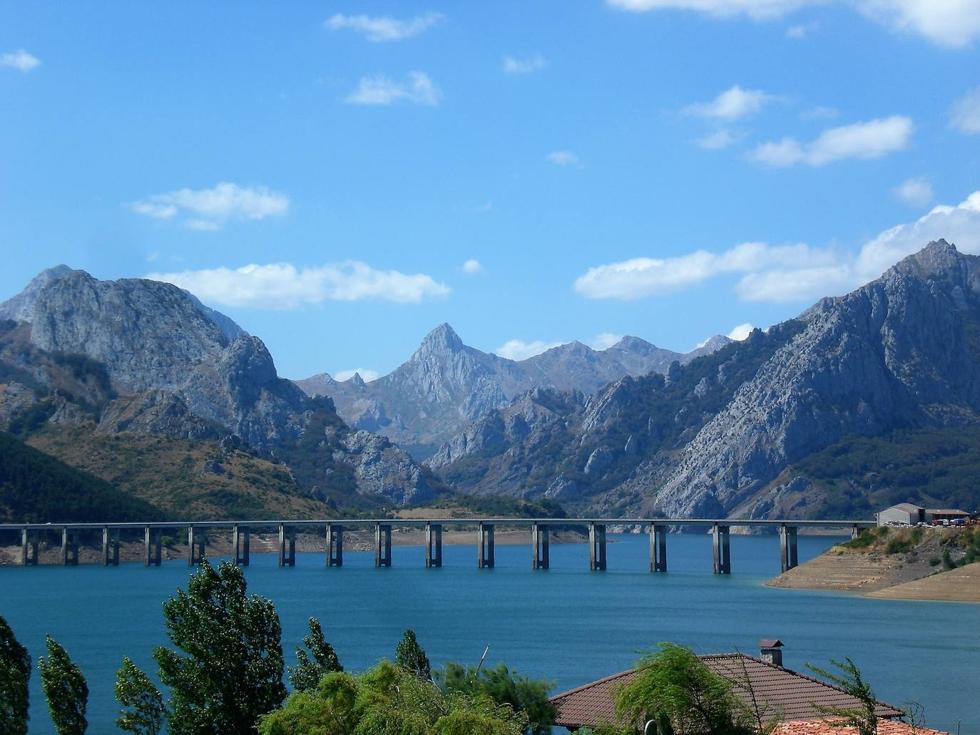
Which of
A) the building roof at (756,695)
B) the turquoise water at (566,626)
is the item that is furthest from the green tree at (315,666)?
the turquoise water at (566,626)

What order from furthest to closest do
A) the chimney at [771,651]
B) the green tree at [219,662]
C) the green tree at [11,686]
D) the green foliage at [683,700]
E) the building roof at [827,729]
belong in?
the chimney at [771,651] → the green tree at [219,662] → the green tree at [11,686] → the building roof at [827,729] → the green foliage at [683,700]

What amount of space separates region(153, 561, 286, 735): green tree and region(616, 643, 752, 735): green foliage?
608 inches

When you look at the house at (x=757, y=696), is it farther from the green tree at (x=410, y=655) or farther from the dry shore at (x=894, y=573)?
the dry shore at (x=894, y=573)

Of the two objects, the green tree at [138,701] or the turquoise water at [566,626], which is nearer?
the green tree at [138,701]

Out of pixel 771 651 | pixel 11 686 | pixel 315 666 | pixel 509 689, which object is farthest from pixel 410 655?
pixel 11 686

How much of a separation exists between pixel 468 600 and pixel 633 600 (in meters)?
18.7

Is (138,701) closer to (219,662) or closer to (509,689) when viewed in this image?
(219,662)

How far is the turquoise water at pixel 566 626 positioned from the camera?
3656 inches

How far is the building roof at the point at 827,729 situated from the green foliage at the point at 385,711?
8056 mm

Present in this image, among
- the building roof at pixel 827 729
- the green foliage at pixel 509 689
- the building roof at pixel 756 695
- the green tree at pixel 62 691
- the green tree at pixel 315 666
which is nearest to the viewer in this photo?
the building roof at pixel 827 729

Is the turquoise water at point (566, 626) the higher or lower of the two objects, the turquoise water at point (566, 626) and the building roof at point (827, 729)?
the lower

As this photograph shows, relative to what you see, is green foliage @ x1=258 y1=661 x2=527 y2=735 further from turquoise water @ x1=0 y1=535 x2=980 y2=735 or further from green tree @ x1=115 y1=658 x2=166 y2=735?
turquoise water @ x1=0 y1=535 x2=980 y2=735

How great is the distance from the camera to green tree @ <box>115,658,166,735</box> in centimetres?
5153

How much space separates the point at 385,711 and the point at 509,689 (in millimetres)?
9581
